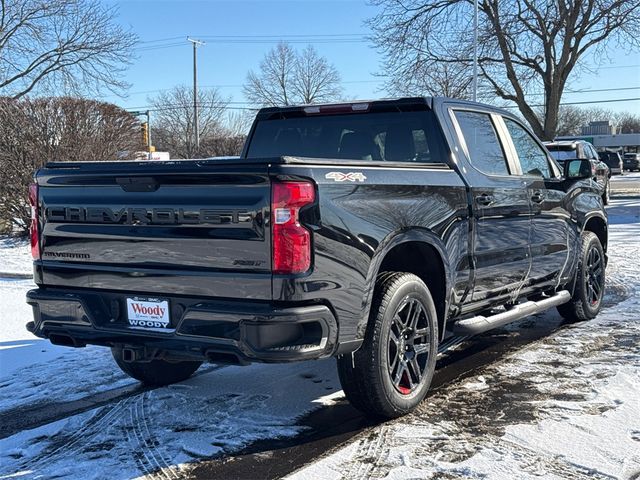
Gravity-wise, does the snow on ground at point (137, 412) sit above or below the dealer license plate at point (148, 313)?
below

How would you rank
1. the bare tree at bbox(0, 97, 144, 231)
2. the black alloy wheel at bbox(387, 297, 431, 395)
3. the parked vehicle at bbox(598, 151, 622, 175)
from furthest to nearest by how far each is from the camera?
the parked vehicle at bbox(598, 151, 622, 175) < the bare tree at bbox(0, 97, 144, 231) < the black alloy wheel at bbox(387, 297, 431, 395)

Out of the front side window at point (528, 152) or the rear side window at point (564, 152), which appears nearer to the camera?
the front side window at point (528, 152)

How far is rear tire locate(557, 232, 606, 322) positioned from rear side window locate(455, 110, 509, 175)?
5.89 feet

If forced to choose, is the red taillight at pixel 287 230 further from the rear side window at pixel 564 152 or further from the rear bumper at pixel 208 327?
the rear side window at pixel 564 152

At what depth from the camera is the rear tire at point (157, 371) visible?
5073mm

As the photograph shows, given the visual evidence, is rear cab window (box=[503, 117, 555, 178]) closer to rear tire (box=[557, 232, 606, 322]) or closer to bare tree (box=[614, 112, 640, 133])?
rear tire (box=[557, 232, 606, 322])

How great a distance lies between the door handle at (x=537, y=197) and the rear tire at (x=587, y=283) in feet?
3.74

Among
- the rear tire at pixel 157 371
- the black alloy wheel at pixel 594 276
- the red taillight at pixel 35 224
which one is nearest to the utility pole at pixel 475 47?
the black alloy wheel at pixel 594 276

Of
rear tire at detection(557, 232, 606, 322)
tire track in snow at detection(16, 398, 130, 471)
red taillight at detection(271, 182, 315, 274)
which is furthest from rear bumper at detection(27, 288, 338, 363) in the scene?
rear tire at detection(557, 232, 606, 322)

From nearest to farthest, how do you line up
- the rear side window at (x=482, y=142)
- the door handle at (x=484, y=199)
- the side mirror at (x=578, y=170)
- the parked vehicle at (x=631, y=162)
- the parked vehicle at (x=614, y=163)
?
the door handle at (x=484, y=199)
the rear side window at (x=482, y=142)
the side mirror at (x=578, y=170)
the parked vehicle at (x=614, y=163)
the parked vehicle at (x=631, y=162)

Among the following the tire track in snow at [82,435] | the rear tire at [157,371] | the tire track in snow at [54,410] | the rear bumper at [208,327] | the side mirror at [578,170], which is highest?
the side mirror at [578,170]

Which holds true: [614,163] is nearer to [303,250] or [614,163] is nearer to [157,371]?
[157,371]

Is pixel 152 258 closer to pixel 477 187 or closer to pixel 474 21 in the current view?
pixel 477 187

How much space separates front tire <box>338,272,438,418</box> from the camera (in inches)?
159
